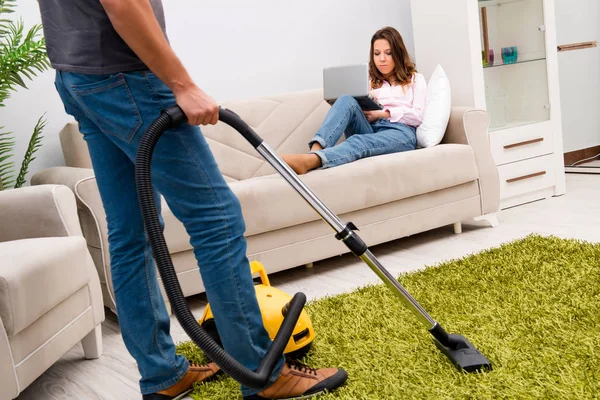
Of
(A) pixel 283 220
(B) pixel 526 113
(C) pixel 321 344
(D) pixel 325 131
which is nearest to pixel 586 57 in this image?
(B) pixel 526 113

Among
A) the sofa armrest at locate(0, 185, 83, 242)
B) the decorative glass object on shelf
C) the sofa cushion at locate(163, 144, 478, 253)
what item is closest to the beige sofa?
the sofa cushion at locate(163, 144, 478, 253)

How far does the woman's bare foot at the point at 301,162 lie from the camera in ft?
8.62

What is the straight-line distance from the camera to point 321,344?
73.2 inches

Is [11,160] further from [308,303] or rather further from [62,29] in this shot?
[62,29]

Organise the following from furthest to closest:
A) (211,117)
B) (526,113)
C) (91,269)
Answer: (526,113)
(91,269)
(211,117)

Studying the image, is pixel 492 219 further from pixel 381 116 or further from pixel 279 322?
pixel 279 322

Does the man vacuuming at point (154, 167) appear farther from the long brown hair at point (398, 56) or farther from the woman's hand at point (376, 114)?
the long brown hair at point (398, 56)

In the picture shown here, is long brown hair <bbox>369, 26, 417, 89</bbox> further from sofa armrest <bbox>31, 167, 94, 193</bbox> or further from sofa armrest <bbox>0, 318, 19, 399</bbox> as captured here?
sofa armrest <bbox>0, 318, 19, 399</bbox>

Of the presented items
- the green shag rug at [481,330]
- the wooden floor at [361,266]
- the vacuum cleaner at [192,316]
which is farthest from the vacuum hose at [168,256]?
the wooden floor at [361,266]

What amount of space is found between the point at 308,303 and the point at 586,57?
3.24 meters

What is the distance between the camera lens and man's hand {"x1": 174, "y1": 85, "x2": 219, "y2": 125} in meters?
1.28

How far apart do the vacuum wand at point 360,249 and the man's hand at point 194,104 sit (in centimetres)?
9

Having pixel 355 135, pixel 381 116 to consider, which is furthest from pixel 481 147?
pixel 355 135

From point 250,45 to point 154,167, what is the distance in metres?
2.27
